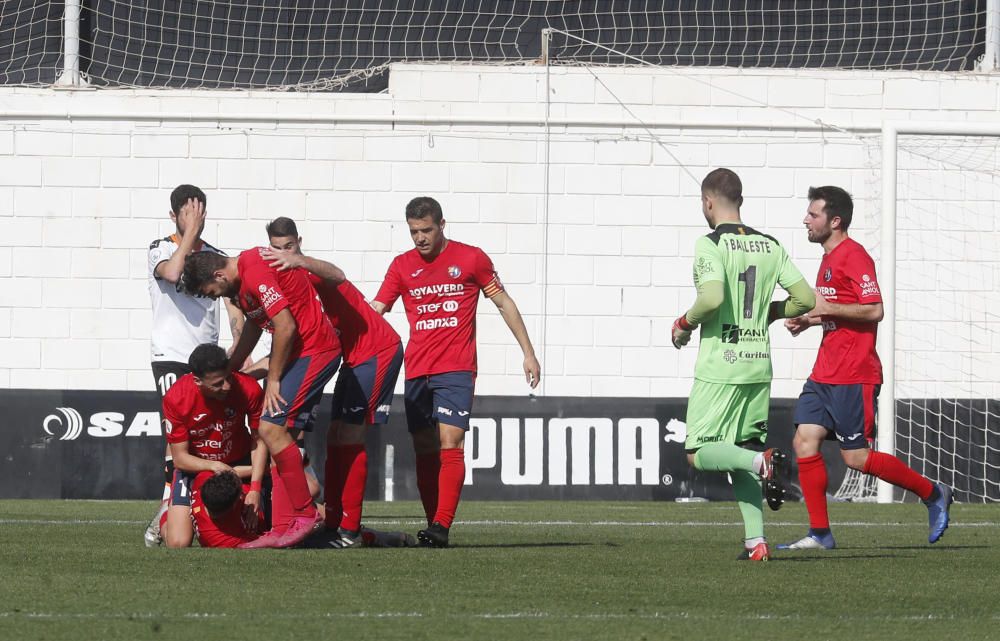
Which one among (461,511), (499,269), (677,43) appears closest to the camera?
(461,511)

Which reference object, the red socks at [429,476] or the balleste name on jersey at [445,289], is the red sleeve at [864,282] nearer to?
the balleste name on jersey at [445,289]

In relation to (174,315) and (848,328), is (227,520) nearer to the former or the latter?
(174,315)

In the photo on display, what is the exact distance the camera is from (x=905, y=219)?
14.4 metres

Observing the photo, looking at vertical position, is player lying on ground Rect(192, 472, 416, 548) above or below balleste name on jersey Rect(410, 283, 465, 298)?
below

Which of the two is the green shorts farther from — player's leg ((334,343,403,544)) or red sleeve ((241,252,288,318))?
red sleeve ((241,252,288,318))

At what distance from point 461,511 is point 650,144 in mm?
4439

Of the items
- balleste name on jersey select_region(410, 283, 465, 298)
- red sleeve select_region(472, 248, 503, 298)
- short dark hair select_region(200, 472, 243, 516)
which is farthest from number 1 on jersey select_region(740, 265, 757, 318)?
short dark hair select_region(200, 472, 243, 516)

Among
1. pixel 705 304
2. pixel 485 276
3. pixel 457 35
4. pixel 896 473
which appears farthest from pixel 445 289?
pixel 457 35

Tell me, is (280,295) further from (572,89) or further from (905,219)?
(905,219)

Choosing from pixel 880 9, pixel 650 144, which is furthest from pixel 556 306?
pixel 880 9

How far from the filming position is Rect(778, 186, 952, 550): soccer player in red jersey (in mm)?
7895

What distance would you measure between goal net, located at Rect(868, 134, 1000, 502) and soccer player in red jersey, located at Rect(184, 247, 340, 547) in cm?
781

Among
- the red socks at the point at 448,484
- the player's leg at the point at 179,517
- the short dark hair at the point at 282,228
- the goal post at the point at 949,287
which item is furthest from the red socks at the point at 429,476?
the goal post at the point at 949,287

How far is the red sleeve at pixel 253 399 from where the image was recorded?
786 cm
